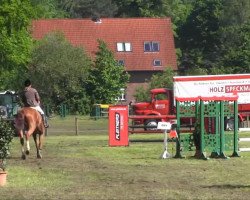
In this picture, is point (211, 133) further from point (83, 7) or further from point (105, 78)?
point (83, 7)

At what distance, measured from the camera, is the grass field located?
15.3 m

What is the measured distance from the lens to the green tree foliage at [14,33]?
6166 centimetres

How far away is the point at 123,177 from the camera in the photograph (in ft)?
60.4

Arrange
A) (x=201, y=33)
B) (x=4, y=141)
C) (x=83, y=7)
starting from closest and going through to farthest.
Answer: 1. (x=4, y=141)
2. (x=201, y=33)
3. (x=83, y=7)

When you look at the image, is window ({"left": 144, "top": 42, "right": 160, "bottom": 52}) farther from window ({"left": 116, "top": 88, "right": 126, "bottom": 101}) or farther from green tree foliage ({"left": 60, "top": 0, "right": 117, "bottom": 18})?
green tree foliage ({"left": 60, "top": 0, "right": 117, "bottom": 18})

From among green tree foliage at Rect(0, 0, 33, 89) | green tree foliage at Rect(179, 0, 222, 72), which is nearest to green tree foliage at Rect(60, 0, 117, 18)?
green tree foliage at Rect(179, 0, 222, 72)

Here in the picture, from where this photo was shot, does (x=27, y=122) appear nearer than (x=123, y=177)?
No

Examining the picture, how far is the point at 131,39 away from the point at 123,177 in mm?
75478

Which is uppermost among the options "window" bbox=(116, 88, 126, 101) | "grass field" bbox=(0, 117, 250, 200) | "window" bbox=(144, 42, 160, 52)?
"window" bbox=(144, 42, 160, 52)

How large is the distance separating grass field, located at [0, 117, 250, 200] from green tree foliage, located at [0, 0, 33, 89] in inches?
1403

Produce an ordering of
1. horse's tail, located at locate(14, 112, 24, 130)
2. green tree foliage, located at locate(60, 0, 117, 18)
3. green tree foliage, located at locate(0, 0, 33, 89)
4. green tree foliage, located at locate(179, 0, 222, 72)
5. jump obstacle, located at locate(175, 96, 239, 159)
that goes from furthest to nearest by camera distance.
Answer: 1. green tree foliage, located at locate(60, 0, 117, 18)
2. green tree foliage, located at locate(179, 0, 222, 72)
3. green tree foliage, located at locate(0, 0, 33, 89)
4. jump obstacle, located at locate(175, 96, 239, 159)
5. horse's tail, located at locate(14, 112, 24, 130)

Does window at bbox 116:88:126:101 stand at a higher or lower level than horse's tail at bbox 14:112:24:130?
higher

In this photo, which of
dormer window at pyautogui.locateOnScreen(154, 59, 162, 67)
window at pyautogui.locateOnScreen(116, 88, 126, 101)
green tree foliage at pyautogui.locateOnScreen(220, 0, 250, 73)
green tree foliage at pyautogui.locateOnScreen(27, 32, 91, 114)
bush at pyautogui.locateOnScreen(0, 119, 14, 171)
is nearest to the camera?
Result: bush at pyautogui.locateOnScreen(0, 119, 14, 171)

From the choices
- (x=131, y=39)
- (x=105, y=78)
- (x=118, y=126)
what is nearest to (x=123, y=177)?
(x=118, y=126)
